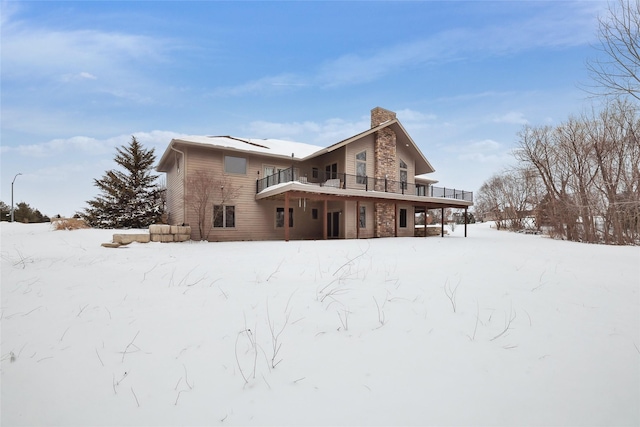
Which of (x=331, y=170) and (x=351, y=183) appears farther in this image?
(x=331, y=170)

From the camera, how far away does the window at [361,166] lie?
18845 millimetres

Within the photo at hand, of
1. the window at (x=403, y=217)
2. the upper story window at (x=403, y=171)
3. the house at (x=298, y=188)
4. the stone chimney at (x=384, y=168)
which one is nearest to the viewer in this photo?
the house at (x=298, y=188)

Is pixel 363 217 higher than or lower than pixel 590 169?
lower

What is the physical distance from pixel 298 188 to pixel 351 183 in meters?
4.99

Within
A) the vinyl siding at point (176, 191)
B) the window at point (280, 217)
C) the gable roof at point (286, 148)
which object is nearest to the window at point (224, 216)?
the vinyl siding at point (176, 191)

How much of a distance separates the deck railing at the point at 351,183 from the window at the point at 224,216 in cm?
207

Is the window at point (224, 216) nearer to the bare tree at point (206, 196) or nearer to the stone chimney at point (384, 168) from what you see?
the bare tree at point (206, 196)

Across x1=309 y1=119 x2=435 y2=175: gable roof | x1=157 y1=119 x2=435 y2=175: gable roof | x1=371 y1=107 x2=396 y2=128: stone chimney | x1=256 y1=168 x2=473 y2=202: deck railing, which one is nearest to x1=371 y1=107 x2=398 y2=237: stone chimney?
x1=371 y1=107 x2=396 y2=128: stone chimney

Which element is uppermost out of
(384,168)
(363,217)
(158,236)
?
(384,168)

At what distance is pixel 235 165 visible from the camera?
1697 cm

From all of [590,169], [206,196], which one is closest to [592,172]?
[590,169]

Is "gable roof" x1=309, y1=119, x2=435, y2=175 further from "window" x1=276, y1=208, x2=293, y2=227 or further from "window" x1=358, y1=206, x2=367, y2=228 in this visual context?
"window" x1=358, y1=206, x2=367, y2=228

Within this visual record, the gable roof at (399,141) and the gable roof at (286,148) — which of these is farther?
the gable roof at (399,141)

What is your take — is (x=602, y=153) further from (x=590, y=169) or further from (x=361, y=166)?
(x=361, y=166)
